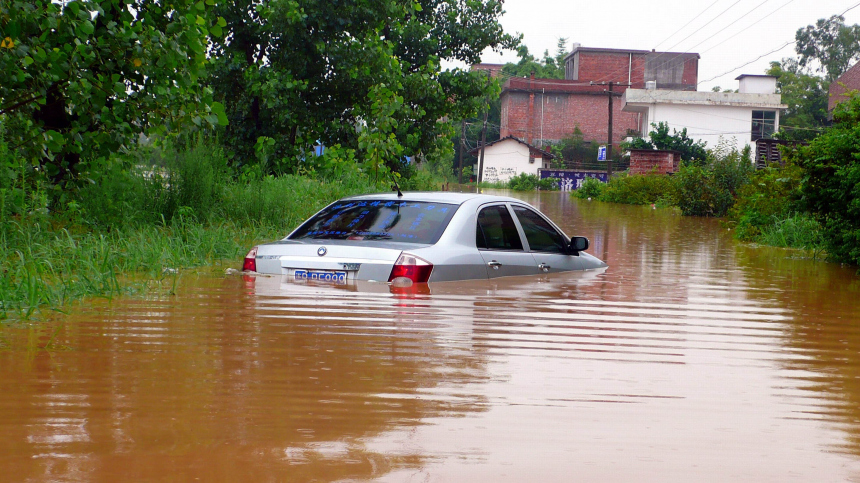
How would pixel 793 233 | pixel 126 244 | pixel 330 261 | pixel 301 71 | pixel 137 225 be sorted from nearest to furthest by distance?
pixel 330 261 → pixel 126 244 → pixel 137 225 → pixel 793 233 → pixel 301 71

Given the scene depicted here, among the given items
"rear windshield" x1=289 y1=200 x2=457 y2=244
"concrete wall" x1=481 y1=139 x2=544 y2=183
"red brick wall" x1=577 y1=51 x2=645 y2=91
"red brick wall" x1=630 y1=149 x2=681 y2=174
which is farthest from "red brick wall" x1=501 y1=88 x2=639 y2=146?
"rear windshield" x1=289 y1=200 x2=457 y2=244

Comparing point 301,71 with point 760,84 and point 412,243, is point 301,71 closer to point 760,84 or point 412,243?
point 412,243

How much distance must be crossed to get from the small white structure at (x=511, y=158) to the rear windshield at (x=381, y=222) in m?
74.6

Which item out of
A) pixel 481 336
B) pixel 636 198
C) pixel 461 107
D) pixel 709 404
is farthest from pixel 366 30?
pixel 636 198

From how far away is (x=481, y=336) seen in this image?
666cm

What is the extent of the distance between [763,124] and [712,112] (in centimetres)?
363

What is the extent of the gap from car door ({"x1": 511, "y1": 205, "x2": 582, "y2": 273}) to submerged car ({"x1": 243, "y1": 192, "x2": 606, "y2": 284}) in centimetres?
2

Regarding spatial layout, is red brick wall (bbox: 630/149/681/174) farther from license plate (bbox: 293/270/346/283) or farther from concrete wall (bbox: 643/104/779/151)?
license plate (bbox: 293/270/346/283)

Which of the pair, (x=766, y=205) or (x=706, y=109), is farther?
(x=706, y=109)

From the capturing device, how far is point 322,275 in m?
8.47

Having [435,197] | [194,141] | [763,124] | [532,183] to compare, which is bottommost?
[435,197]

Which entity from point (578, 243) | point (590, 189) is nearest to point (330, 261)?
point (578, 243)

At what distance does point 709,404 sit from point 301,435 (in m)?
2.13

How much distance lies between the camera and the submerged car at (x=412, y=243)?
8367mm
